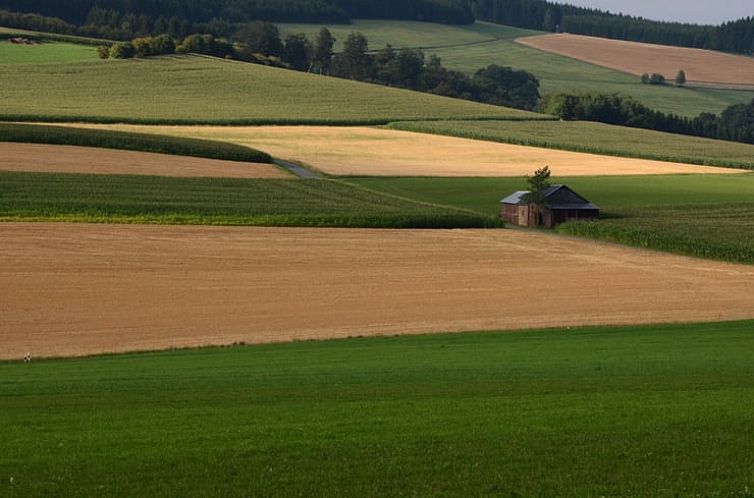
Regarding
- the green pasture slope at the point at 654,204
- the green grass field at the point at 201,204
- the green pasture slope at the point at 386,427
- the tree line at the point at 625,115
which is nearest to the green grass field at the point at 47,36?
the tree line at the point at 625,115

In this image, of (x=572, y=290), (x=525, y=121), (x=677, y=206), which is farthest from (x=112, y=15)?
(x=572, y=290)

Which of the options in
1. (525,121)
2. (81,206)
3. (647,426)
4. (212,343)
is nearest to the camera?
(647,426)

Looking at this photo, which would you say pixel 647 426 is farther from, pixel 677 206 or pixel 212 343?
pixel 677 206

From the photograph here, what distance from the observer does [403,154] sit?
79688mm

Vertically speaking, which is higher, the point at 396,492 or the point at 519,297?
the point at 396,492

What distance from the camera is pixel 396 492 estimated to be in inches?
505

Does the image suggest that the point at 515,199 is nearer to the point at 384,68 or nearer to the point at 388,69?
the point at 388,69

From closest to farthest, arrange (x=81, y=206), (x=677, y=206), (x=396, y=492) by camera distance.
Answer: (x=396, y=492)
(x=81, y=206)
(x=677, y=206)

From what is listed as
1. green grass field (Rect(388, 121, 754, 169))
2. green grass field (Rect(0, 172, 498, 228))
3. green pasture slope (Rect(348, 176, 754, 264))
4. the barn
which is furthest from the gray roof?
green grass field (Rect(388, 121, 754, 169))

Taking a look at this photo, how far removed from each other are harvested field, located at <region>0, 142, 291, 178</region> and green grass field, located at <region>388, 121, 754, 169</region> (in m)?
27.9

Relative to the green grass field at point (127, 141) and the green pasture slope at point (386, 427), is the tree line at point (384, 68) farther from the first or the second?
the green pasture slope at point (386, 427)

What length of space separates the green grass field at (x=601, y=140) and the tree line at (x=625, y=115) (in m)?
12.9

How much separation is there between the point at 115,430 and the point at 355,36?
141149mm

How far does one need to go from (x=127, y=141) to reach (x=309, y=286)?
35125mm
